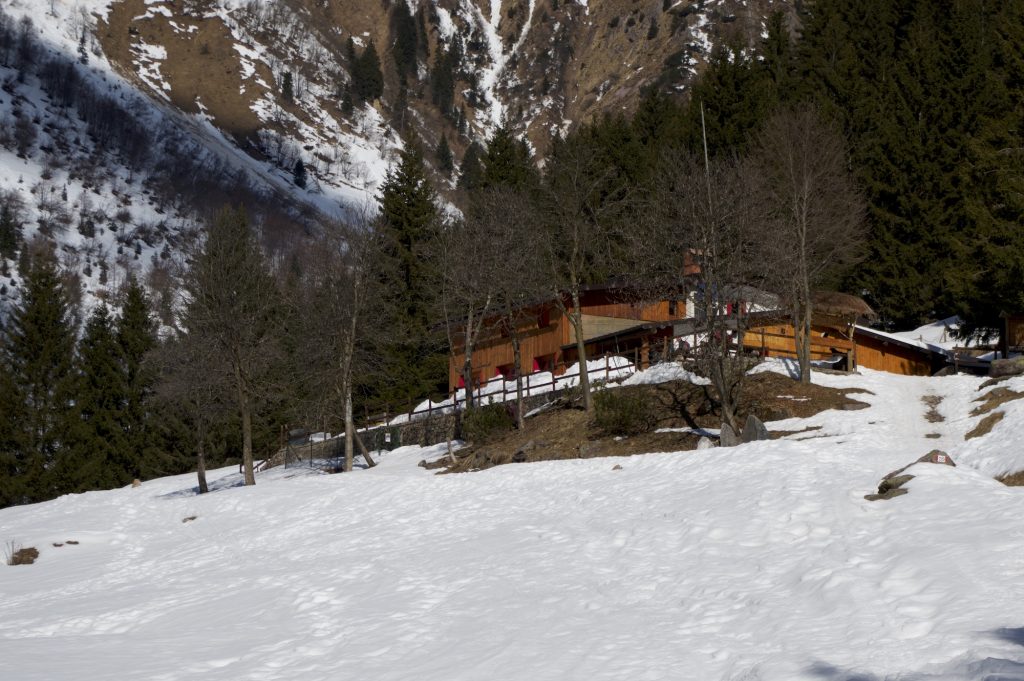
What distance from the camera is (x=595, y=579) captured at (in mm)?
15305

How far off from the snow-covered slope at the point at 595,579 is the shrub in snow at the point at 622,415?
4179 millimetres

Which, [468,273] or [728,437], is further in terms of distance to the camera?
[468,273]

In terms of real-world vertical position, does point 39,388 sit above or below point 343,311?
below

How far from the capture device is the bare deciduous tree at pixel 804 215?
3450 centimetres

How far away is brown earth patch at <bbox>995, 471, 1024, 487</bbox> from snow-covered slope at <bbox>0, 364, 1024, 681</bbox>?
2.12 feet

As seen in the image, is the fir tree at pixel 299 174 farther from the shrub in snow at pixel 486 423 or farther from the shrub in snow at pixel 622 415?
the shrub in snow at pixel 622 415

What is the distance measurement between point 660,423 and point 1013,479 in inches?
567

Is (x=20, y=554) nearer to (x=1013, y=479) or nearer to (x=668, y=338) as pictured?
(x=1013, y=479)

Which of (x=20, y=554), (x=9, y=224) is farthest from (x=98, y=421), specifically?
(x=9, y=224)

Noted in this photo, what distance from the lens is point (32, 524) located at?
32406 mm

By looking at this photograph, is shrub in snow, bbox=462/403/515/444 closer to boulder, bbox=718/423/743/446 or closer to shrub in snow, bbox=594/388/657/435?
shrub in snow, bbox=594/388/657/435

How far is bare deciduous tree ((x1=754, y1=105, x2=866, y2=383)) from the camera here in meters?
34.5

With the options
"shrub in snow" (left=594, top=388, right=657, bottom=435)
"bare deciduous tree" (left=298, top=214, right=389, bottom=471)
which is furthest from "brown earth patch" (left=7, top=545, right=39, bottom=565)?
"shrub in snow" (left=594, top=388, right=657, bottom=435)

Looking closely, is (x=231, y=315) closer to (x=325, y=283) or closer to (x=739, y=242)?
(x=325, y=283)
